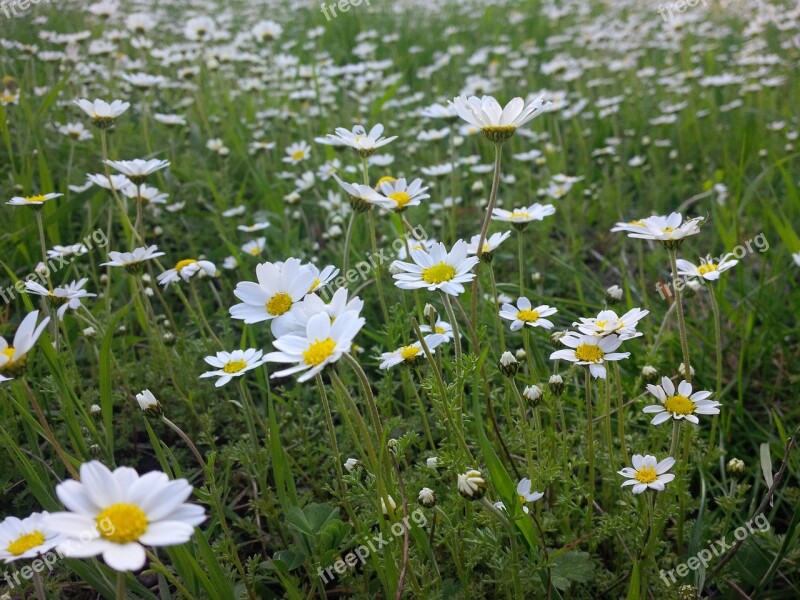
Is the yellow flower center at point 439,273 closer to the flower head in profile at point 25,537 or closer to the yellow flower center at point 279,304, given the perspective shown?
the yellow flower center at point 279,304

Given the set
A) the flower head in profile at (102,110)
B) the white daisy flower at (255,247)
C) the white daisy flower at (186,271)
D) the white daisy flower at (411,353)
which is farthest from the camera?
the white daisy flower at (255,247)

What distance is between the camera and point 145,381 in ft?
8.32

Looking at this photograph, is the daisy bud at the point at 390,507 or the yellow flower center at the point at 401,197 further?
the yellow flower center at the point at 401,197

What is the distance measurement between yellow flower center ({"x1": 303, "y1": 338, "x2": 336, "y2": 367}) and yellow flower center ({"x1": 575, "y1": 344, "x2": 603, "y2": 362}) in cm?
67

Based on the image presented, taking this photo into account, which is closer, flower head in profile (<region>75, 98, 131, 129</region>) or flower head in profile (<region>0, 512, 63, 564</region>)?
flower head in profile (<region>0, 512, 63, 564</region>)

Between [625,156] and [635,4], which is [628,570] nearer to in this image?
[625,156]

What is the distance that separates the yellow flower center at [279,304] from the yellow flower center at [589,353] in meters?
0.69

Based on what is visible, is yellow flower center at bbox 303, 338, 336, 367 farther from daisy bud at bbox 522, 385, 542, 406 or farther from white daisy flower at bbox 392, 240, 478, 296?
daisy bud at bbox 522, 385, 542, 406

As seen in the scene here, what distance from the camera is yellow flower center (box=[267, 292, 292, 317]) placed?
5.22 ft

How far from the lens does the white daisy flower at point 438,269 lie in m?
1.55

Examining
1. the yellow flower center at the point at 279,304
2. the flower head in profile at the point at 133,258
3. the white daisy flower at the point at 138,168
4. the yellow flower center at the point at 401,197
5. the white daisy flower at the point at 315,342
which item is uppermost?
the white daisy flower at the point at 138,168

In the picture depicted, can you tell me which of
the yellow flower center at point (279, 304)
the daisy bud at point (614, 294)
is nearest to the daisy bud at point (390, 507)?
the yellow flower center at point (279, 304)

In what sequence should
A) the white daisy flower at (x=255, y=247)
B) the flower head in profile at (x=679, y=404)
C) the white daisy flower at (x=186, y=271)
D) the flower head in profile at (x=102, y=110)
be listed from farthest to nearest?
the white daisy flower at (x=255, y=247) < the flower head in profile at (x=102, y=110) < the white daisy flower at (x=186, y=271) < the flower head in profile at (x=679, y=404)

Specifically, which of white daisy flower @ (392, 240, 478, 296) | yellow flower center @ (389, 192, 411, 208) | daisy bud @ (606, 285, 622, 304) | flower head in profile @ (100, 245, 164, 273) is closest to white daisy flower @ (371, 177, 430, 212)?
yellow flower center @ (389, 192, 411, 208)
